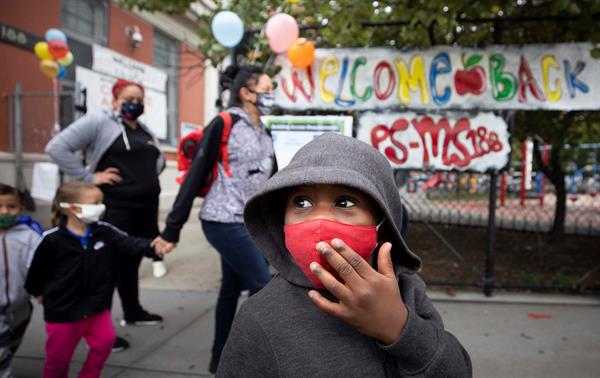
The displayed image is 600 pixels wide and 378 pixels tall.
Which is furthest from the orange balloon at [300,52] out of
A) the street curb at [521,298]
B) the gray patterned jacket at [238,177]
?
the street curb at [521,298]

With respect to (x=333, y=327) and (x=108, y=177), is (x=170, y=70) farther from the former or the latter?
(x=333, y=327)

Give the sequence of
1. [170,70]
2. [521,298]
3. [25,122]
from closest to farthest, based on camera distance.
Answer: [521,298] < [25,122] < [170,70]

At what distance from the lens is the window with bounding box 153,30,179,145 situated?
12070 millimetres

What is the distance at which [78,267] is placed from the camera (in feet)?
7.79

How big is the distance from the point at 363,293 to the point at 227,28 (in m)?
3.60

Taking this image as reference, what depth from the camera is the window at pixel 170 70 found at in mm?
12070

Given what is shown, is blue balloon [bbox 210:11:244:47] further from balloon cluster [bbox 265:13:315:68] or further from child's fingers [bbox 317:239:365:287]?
child's fingers [bbox 317:239:365:287]

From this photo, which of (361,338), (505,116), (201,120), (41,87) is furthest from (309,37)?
(201,120)

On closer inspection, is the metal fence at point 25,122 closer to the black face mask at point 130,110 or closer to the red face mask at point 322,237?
the black face mask at point 130,110

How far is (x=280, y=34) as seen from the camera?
4.02m

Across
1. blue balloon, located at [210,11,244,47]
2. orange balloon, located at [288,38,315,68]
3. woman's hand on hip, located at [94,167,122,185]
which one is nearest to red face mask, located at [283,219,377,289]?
woman's hand on hip, located at [94,167,122,185]

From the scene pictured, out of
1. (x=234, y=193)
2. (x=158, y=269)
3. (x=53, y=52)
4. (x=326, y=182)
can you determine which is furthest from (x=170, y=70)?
(x=326, y=182)

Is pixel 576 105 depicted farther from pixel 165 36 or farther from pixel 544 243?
pixel 165 36

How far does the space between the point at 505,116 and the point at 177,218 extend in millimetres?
3142
